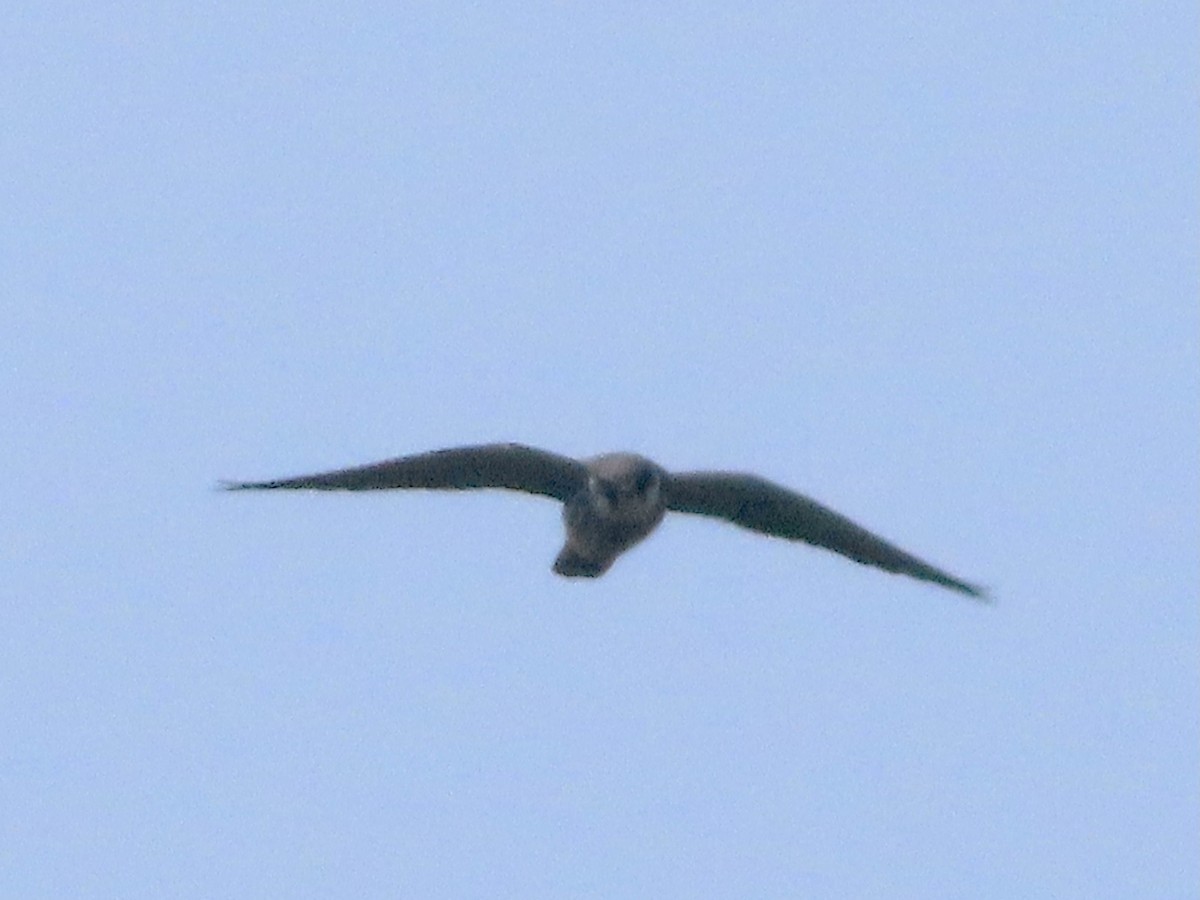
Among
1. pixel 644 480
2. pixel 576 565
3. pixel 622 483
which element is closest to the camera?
pixel 622 483

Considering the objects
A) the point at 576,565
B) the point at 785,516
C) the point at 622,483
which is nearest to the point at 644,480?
the point at 622,483

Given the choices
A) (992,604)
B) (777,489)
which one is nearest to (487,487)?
(777,489)

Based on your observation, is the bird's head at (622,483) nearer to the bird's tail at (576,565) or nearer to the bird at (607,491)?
the bird at (607,491)

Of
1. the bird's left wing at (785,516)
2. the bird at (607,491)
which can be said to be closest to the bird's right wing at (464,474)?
the bird at (607,491)

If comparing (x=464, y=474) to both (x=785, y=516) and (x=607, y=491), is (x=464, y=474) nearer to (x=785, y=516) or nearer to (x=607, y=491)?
(x=607, y=491)

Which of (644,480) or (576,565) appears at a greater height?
(644,480)

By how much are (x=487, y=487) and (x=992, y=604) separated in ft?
11.6

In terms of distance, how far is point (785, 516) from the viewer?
66.4 ft

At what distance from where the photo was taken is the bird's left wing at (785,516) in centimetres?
1992

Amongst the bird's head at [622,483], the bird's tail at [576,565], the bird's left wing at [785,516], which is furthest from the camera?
the bird's left wing at [785,516]

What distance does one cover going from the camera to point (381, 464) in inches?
776

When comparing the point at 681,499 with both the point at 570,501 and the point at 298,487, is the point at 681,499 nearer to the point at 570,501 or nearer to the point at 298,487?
the point at 570,501

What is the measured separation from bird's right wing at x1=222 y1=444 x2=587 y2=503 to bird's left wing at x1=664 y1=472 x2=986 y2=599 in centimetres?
76

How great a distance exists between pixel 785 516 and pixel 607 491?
1.60 meters
